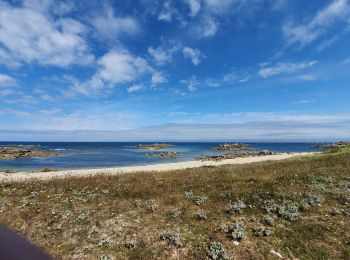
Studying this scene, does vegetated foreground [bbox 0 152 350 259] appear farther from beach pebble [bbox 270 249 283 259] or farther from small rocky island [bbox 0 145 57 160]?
small rocky island [bbox 0 145 57 160]

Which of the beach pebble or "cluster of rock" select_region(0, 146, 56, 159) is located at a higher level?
"cluster of rock" select_region(0, 146, 56, 159)

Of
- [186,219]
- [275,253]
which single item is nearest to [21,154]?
[186,219]

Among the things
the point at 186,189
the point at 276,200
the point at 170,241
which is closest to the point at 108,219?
the point at 170,241

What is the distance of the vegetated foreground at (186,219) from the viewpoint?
984 centimetres

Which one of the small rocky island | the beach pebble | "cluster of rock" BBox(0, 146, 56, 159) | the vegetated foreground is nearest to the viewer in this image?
the beach pebble

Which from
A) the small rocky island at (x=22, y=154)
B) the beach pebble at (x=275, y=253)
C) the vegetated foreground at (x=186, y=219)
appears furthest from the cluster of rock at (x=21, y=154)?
the beach pebble at (x=275, y=253)

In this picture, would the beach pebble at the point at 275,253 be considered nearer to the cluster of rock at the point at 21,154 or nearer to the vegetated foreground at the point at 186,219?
the vegetated foreground at the point at 186,219

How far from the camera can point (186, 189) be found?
58.3ft

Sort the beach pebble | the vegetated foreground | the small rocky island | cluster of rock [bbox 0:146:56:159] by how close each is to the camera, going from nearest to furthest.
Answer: the beach pebble → the vegetated foreground → the small rocky island → cluster of rock [bbox 0:146:56:159]

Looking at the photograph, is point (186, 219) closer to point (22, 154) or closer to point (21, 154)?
point (21, 154)

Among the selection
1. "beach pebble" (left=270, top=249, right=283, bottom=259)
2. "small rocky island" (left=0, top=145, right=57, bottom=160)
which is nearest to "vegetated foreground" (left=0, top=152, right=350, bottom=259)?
"beach pebble" (left=270, top=249, right=283, bottom=259)

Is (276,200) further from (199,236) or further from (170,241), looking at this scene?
(170,241)

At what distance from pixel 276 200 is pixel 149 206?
6.71 meters

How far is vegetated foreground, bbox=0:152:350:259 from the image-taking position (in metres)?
9.84
